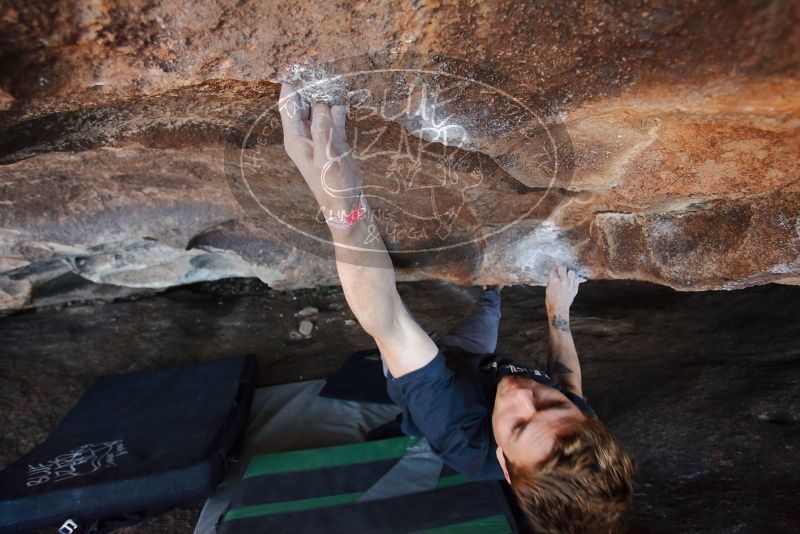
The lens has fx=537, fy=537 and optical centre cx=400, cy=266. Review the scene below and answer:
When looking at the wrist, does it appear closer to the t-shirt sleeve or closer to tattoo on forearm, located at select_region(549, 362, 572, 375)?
tattoo on forearm, located at select_region(549, 362, 572, 375)

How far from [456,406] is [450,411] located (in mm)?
19

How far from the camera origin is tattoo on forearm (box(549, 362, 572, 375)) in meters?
1.61

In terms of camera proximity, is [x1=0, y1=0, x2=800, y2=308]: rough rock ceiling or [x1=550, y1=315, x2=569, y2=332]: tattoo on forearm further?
[x1=550, y1=315, x2=569, y2=332]: tattoo on forearm

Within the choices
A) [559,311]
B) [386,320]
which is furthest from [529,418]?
[559,311]

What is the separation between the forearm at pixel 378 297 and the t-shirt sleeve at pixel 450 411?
4 centimetres

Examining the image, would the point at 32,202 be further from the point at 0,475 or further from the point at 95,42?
the point at 95,42

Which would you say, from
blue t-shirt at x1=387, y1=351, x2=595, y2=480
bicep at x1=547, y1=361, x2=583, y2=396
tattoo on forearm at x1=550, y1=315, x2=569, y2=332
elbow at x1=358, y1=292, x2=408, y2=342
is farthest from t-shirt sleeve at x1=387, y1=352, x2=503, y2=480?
tattoo on forearm at x1=550, y1=315, x2=569, y2=332

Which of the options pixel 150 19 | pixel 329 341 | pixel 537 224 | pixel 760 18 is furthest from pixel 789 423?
pixel 150 19

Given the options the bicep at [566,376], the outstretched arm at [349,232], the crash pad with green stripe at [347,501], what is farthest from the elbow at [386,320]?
the crash pad with green stripe at [347,501]

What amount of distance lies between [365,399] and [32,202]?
1424mm

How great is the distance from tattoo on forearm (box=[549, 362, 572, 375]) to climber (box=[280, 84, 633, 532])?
0.23 metres

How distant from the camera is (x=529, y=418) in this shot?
3.90 feet

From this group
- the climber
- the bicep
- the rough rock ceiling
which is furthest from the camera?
the bicep

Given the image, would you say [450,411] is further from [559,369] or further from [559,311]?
[559,311]
